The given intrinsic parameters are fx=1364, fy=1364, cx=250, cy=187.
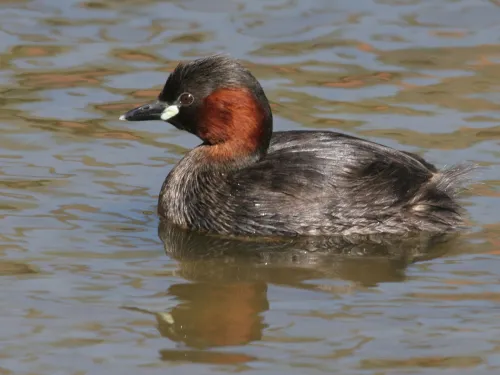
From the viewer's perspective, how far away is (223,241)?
919 centimetres

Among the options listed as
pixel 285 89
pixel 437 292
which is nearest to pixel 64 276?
pixel 437 292

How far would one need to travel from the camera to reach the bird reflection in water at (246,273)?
7449 millimetres

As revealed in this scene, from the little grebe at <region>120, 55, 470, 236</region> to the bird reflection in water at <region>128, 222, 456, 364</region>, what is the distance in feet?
0.38

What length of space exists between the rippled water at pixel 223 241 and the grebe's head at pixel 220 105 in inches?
27.8

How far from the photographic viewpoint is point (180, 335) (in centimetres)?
742

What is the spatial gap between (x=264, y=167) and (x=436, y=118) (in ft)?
7.76

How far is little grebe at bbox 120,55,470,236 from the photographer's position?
9.13m

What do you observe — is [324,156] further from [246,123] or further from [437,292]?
[437,292]

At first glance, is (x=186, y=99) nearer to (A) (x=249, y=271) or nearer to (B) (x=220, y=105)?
(B) (x=220, y=105)

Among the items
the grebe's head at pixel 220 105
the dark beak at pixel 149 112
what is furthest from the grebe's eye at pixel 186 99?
the dark beak at pixel 149 112

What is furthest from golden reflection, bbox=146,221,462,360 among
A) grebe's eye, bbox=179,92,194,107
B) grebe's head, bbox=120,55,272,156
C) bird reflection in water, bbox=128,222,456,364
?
grebe's eye, bbox=179,92,194,107

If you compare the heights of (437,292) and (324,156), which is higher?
(324,156)

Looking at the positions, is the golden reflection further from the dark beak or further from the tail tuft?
the dark beak

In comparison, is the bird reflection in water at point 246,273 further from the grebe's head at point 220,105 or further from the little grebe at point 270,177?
the grebe's head at point 220,105
